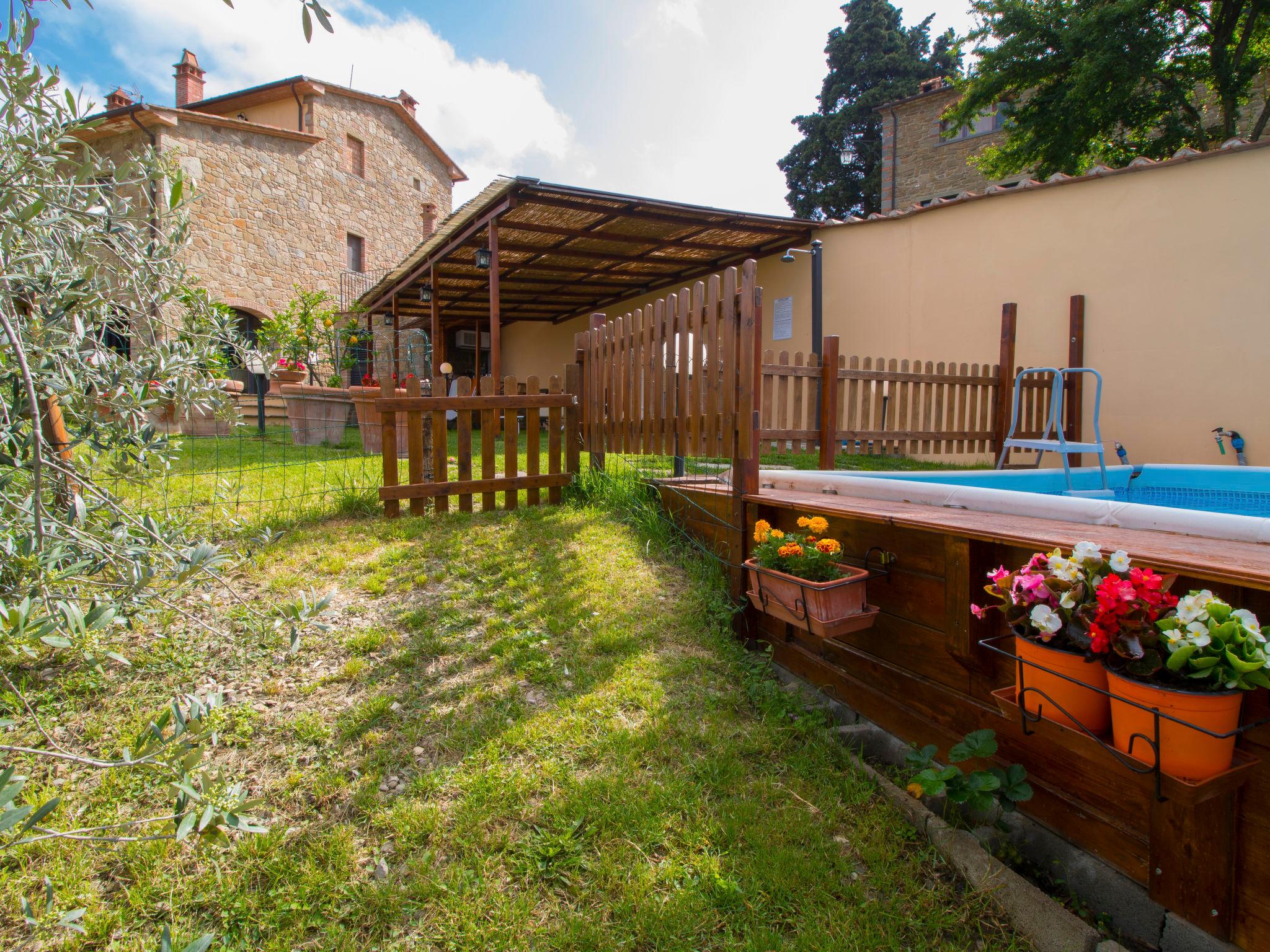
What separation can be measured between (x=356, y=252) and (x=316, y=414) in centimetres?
1415

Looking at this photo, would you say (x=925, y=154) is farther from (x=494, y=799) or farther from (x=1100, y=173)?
(x=494, y=799)

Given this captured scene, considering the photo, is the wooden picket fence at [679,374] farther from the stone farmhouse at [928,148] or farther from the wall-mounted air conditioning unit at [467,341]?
the stone farmhouse at [928,148]

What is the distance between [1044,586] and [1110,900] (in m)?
0.80

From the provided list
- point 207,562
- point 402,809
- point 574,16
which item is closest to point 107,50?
point 207,562

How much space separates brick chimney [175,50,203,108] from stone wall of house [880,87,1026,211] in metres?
21.6

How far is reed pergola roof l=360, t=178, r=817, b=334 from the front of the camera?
7316 mm

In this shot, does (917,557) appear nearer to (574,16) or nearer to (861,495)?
(861,495)

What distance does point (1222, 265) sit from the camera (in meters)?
5.63

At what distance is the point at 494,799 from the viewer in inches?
77.2

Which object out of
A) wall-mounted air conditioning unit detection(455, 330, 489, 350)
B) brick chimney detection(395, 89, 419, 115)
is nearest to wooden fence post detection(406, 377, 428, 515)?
wall-mounted air conditioning unit detection(455, 330, 489, 350)

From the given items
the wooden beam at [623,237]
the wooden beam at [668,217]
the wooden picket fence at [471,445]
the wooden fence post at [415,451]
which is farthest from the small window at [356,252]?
the wooden fence post at [415,451]

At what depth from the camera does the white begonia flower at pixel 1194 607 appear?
4.01 ft

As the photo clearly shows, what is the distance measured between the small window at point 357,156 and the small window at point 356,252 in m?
1.91

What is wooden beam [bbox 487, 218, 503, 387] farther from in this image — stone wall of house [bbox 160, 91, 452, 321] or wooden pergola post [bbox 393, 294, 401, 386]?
stone wall of house [bbox 160, 91, 452, 321]
